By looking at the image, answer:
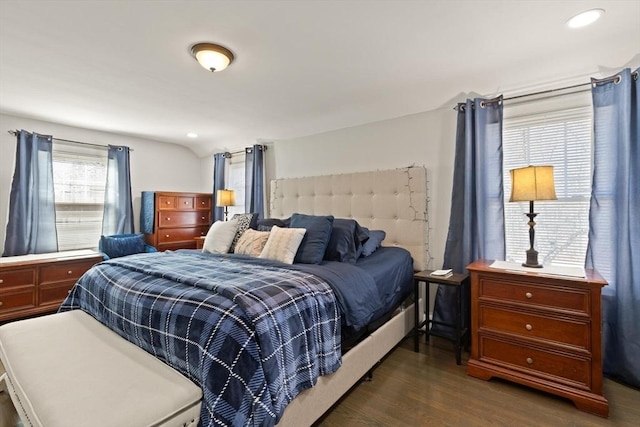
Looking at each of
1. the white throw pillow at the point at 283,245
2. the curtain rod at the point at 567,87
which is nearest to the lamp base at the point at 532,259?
the curtain rod at the point at 567,87

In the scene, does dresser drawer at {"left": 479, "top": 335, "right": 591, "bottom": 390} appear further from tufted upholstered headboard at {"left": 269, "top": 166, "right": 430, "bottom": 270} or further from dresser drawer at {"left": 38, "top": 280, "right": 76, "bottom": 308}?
dresser drawer at {"left": 38, "top": 280, "right": 76, "bottom": 308}

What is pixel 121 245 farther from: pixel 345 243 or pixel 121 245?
pixel 345 243

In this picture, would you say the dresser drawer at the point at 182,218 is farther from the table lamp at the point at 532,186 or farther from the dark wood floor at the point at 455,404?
the table lamp at the point at 532,186

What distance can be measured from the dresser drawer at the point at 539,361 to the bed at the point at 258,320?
2.28ft

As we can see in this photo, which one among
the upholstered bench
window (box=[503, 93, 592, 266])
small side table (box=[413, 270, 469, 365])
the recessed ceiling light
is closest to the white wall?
the upholstered bench

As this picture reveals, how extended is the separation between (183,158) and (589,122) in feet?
17.6

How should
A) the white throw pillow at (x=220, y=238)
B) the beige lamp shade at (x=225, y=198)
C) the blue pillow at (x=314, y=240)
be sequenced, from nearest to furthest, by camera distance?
the blue pillow at (x=314, y=240), the white throw pillow at (x=220, y=238), the beige lamp shade at (x=225, y=198)

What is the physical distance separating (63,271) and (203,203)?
201 centimetres

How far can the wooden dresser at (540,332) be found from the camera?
69.7 inches

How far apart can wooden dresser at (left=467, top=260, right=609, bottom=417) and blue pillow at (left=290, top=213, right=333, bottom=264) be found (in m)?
1.13

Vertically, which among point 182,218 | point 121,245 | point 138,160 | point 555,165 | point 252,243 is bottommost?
point 121,245

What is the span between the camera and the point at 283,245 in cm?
244

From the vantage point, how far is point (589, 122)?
226cm

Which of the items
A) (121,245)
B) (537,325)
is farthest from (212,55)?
(121,245)
